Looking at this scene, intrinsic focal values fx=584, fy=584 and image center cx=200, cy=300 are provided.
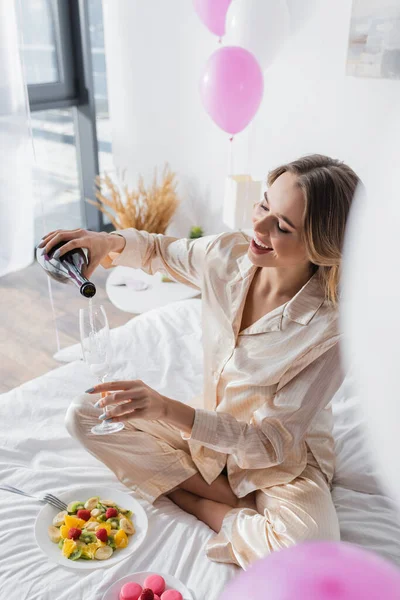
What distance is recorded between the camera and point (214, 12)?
2428mm

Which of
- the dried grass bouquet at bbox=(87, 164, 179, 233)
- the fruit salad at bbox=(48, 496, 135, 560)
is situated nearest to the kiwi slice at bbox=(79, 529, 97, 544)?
the fruit salad at bbox=(48, 496, 135, 560)

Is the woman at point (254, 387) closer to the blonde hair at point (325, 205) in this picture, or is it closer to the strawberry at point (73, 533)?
the blonde hair at point (325, 205)

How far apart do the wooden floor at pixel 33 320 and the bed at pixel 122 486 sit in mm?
545

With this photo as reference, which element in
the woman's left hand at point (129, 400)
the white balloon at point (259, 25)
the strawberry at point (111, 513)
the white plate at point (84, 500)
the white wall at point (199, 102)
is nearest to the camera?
the woman's left hand at point (129, 400)

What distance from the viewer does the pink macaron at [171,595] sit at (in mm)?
1075

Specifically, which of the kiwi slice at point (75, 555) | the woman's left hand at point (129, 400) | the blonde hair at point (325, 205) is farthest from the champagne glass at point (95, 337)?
the blonde hair at point (325, 205)

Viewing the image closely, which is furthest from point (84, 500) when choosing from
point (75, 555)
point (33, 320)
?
point (33, 320)

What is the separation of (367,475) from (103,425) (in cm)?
65

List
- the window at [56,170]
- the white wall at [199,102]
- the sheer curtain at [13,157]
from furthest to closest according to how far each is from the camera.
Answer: the window at [56,170], the sheer curtain at [13,157], the white wall at [199,102]

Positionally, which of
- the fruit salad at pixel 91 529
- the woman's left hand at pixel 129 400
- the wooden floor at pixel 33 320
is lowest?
the wooden floor at pixel 33 320

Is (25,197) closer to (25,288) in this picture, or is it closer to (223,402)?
(25,288)

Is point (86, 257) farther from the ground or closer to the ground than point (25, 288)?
farther from the ground

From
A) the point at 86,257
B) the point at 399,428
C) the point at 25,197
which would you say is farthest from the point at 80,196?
the point at 399,428

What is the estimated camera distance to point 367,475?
4.64 feet
